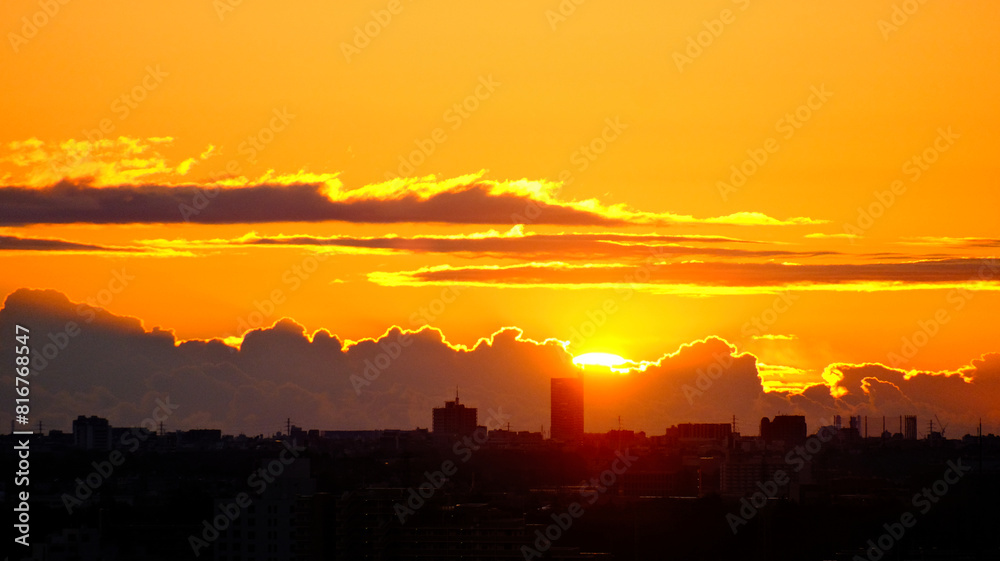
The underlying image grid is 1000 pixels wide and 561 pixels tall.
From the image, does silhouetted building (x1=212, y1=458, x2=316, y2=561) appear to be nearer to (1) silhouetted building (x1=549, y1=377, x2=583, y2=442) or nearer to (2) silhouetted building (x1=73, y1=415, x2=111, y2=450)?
(2) silhouetted building (x1=73, y1=415, x2=111, y2=450)

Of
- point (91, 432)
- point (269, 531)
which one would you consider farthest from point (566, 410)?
point (269, 531)

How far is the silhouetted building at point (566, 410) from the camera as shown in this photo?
193750 mm

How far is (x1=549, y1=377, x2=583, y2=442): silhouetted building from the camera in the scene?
194 meters

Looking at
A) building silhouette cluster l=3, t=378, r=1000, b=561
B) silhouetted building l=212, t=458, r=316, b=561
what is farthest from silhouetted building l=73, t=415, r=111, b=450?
silhouetted building l=212, t=458, r=316, b=561

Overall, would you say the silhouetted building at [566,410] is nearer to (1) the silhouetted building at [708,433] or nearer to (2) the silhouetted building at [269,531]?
(1) the silhouetted building at [708,433]

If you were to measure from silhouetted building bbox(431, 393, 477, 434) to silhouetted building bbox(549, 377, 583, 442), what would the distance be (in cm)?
1097

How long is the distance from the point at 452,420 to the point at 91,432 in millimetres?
52037

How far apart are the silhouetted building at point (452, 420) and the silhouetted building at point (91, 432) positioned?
48.4m

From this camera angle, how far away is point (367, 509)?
65125 millimetres

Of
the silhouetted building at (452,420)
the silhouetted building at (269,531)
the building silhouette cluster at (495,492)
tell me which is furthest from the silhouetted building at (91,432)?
the silhouetted building at (269,531)

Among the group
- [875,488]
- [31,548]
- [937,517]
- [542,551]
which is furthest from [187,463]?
[31,548]

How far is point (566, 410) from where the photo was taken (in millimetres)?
196125

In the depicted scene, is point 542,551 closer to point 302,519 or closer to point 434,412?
point 302,519

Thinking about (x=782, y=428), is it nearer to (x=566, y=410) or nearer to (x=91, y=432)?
(x=566, y=410)
